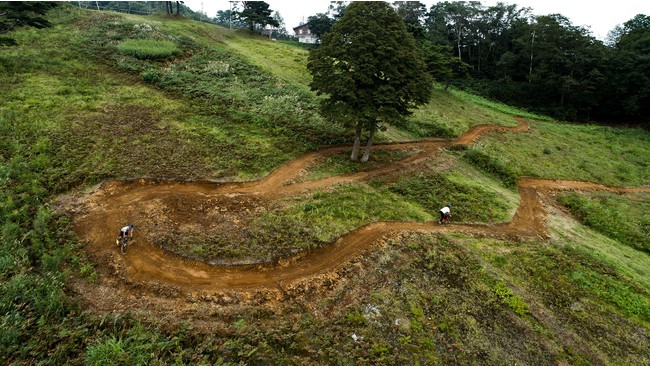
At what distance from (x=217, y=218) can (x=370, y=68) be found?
12713 millimetres

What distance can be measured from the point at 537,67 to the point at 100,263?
67950mm

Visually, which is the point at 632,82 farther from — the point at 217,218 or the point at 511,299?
the point at 217,218

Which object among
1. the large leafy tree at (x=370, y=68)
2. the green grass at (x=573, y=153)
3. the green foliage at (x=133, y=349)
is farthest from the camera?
the green grass at (x=573, y=153)

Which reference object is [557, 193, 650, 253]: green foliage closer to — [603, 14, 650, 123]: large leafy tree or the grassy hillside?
the grassy hillside

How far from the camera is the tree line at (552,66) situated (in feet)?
159

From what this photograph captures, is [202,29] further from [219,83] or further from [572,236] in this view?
[572,236]

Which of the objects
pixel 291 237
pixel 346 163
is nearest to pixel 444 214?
pixel 346 163

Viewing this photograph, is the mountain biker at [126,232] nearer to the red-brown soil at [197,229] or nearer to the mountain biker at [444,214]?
the red-brown soil at [197,229]

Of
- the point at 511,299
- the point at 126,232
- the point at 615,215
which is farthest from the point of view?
the point at 615,215

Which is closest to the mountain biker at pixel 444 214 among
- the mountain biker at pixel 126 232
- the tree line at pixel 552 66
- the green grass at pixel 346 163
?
the green grass at pixel 346 163

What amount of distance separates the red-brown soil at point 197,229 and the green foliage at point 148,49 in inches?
866

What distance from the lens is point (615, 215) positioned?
23.0 m

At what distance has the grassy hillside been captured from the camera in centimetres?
1013

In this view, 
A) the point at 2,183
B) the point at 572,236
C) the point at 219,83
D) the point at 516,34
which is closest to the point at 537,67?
the point at 516,34
